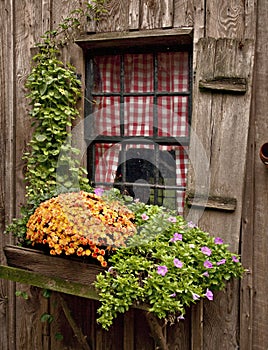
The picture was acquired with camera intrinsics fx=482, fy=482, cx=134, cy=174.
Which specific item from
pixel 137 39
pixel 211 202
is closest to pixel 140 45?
pixel 137 39

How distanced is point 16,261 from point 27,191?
2.39 feet

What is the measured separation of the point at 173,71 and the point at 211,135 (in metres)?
0.62

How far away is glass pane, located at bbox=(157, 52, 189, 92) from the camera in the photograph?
3367 millimetres

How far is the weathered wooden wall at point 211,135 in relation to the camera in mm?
3014

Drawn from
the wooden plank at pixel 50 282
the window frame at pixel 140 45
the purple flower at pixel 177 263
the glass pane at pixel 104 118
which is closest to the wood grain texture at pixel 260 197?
the window frame at pixel 140 45

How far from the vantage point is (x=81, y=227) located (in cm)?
283

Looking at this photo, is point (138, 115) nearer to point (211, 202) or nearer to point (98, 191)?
point (98, 191)

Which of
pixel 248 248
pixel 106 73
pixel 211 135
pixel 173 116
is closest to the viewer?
pixel 211 135

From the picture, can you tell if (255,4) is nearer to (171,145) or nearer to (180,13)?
(180,13)

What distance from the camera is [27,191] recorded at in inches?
145

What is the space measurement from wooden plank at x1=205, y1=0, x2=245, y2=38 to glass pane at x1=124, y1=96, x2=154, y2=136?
2.12 ft

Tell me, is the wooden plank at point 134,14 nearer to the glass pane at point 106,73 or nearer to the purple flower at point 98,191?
the glass pane at point 106,73

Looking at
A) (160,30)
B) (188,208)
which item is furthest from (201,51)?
(188,208)

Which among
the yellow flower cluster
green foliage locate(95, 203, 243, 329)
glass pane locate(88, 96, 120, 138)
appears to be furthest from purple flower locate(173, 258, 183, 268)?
glass pane locate(88, 96, 120, 138)
